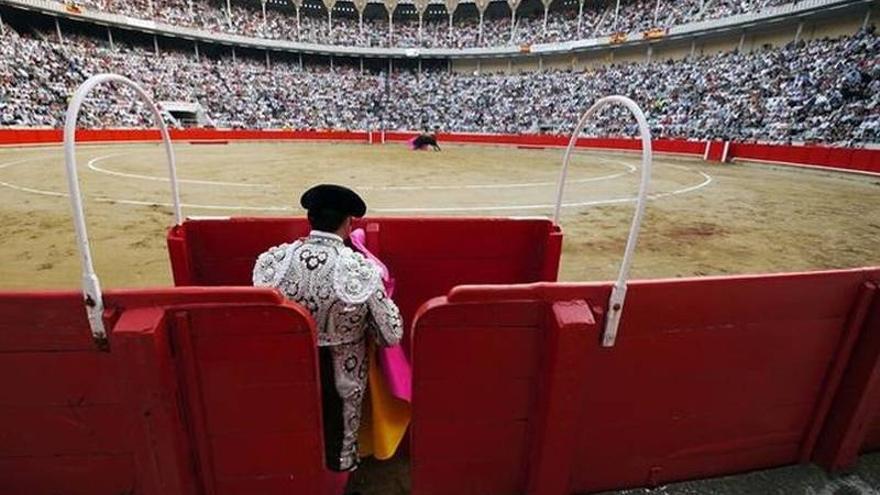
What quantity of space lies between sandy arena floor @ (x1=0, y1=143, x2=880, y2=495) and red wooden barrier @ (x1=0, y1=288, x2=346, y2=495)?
0.63 meters

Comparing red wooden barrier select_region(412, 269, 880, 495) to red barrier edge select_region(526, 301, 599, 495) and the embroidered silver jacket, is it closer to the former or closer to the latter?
red barrier edge select_region(526, 301, 599, 495)

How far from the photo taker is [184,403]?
1.61 metres

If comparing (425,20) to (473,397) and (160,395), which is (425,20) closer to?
(473,397)

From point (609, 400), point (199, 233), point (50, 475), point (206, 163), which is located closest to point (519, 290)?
point (609, 400)

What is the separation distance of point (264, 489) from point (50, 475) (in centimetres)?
76

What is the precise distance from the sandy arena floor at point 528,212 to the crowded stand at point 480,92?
735 cm

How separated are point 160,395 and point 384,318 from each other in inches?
31.3

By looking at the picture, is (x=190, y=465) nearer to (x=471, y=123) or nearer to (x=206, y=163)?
(x=206, y=163)

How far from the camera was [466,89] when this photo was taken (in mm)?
46438

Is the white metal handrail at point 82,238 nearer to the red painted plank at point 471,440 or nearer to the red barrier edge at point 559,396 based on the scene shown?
the red painted plank at point 471,440

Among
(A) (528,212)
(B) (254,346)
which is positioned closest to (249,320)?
(B) (254,346)

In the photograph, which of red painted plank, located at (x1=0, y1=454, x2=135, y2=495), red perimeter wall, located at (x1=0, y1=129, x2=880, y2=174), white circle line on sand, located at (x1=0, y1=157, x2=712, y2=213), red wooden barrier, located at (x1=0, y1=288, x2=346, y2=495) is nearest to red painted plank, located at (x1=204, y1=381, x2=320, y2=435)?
red wooden barrier, located at (x1=0, y1=288, x2=346, y2=495)

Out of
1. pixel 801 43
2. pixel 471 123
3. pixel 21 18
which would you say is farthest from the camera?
pixel 471 123

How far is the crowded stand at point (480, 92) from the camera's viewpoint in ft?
66.1
